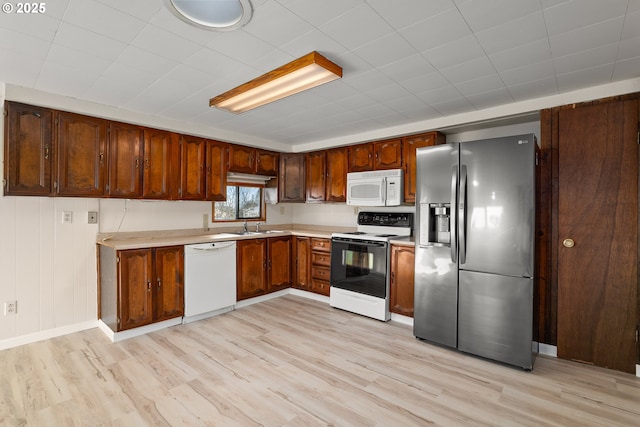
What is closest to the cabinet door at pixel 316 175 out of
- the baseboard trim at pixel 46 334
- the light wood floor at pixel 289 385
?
the light wood floor at pixel 289 385

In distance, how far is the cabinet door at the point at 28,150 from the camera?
2.74 m

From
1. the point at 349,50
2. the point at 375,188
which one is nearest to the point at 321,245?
the point at 375,188

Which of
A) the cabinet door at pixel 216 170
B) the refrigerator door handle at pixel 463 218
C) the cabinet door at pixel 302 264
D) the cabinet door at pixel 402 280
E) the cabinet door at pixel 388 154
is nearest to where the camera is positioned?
the refrigerator door handle at pixel 463 218

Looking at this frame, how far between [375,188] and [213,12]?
9.23 feet

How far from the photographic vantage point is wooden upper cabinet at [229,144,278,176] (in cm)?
441

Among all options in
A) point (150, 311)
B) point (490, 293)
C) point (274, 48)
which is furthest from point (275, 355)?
point (274, 48)

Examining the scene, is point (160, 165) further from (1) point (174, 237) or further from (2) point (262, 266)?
(2) point (262, 266)

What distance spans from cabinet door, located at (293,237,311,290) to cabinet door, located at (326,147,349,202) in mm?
772

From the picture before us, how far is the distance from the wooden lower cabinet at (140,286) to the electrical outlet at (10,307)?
2.26 feet

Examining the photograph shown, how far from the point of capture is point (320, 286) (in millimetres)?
4523

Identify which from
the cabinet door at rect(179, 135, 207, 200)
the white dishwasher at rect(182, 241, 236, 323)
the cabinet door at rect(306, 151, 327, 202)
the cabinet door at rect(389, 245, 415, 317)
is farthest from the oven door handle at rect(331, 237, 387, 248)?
the cabinet door at rect(179, 135, 207, 200)

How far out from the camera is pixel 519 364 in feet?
8.59

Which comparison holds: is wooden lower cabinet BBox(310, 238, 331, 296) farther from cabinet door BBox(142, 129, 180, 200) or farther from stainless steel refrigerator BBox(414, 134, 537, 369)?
cabinet door BBox(142, 129, 180, 200)

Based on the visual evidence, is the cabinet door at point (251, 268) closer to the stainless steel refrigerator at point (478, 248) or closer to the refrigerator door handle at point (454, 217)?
the stainless steel refrigerator at point (478, 248)
